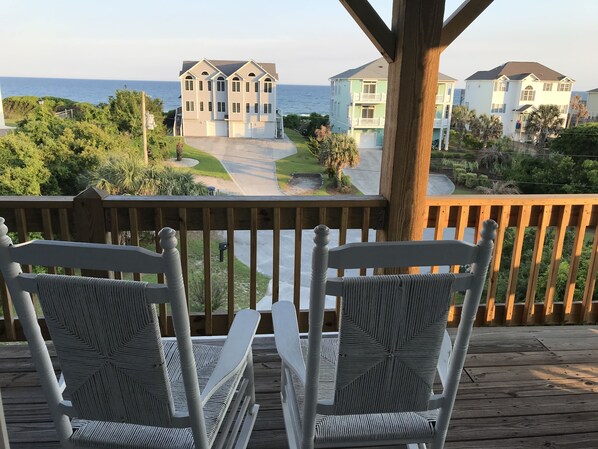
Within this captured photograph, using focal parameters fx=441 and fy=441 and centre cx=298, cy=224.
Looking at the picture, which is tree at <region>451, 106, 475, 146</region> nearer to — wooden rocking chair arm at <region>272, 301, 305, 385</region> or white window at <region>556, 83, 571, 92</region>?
white window at <region>556, 83, 571, 92</region>

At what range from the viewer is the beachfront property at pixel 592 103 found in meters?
4.09

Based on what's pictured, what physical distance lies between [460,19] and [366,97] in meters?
1.47

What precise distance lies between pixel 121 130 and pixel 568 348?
23.1ft

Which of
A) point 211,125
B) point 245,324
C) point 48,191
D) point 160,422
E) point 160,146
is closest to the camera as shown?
point 160,422

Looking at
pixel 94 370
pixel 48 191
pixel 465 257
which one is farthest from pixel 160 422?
pixel 48 191

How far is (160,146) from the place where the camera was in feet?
18.0

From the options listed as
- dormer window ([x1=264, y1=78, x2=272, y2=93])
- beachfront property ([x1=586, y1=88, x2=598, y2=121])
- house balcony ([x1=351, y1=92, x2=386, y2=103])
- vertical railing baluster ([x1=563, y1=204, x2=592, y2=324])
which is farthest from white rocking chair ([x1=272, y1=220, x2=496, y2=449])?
beachfront property ([x1=586, y1=88, x2=598, y2=121])

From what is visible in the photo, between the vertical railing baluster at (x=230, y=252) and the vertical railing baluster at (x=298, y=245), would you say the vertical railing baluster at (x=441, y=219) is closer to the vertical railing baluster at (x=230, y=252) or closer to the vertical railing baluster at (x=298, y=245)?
the vertical railing baluster at (x=298, y=245)

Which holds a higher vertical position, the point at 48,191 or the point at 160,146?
the point at 160,146

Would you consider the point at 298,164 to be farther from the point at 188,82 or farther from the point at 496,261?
the point at 496,261

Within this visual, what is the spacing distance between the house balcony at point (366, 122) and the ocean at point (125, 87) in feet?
1.96

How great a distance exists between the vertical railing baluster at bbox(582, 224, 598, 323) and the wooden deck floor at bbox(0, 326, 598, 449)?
0.41 feet

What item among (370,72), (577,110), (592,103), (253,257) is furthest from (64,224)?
(592,103)

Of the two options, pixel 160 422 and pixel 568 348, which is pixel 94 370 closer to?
pixel 160 422
